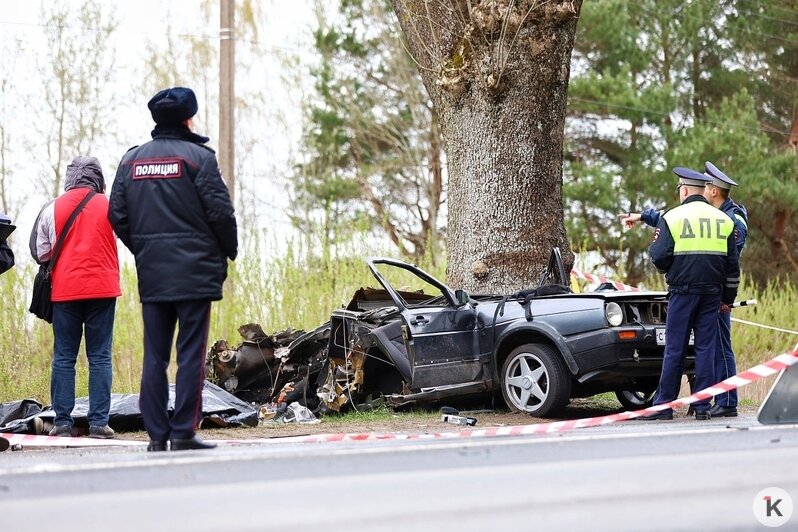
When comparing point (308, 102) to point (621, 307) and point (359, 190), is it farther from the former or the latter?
point (621, 307)

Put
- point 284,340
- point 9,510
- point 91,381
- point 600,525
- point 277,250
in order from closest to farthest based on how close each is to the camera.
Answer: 1. point 9,510
2. point 600,525
3. point 91,381
4. point 284,340
5. point 277,250

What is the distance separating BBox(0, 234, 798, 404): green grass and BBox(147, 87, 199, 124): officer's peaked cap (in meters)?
6.51

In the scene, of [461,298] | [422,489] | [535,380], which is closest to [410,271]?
[461,298]

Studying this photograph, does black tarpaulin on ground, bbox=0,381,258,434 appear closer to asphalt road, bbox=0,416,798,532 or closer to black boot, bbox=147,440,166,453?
black boot, bbox=147,440,166,453

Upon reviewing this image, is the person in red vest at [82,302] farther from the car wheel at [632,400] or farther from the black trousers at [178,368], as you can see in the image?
the car wheel at [632,400]

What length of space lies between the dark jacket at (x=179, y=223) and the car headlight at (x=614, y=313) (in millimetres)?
3786

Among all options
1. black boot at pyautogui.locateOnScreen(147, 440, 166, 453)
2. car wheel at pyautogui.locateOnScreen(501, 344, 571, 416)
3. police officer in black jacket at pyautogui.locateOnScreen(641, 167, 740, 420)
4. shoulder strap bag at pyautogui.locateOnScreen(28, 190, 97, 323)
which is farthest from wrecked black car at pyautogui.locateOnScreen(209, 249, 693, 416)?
black boot at pyautogui.locateOnScreen(147, 440, 166, 453)

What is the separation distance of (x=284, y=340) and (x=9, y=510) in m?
7.53

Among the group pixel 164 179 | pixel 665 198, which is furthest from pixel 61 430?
pixel 665 198

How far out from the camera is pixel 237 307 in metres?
14.8

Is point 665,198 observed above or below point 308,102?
below

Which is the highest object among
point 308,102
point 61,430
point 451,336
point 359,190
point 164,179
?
point 308,102

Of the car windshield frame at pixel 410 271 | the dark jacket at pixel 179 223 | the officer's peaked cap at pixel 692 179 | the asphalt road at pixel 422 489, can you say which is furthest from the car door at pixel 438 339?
the asphalt road at pixel 422 489

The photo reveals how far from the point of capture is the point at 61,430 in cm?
806
